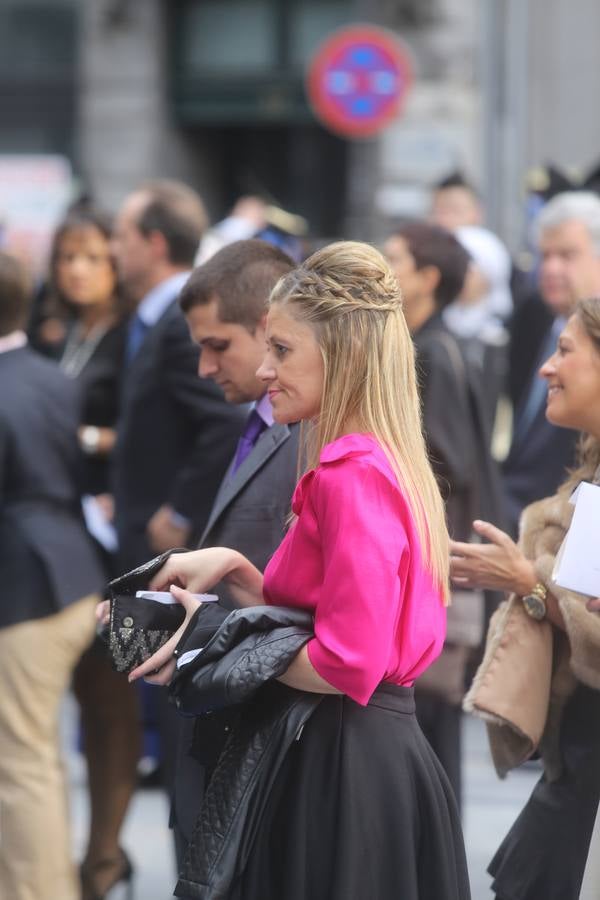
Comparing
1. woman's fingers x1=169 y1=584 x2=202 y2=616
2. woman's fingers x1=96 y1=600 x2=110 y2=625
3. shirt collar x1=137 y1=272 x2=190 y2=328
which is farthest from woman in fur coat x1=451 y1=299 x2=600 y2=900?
shirt collar x1=137 y1=272 x2=190 y2=328

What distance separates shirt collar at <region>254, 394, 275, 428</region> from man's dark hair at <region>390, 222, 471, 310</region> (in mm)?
1807

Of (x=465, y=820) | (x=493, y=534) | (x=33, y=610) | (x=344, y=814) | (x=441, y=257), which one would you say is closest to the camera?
(x=344, y=814)

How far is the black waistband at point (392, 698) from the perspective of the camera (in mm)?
3178

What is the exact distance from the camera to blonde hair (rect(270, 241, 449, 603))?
10.3ft

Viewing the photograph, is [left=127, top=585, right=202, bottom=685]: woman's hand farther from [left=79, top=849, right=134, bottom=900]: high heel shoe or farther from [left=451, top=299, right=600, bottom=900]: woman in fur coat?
[left=79, top=849, right=134, bottom=900]: high heel shoe

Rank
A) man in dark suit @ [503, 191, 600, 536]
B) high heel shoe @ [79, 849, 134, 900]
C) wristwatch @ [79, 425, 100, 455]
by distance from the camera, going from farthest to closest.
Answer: wristwatch @ [79, 425, 100, 455] < man in dark suit @ [503, 191, 600, 536] < high heel shoe @ [79, 849, 134, 900]

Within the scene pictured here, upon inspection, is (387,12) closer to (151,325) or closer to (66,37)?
(66,37)

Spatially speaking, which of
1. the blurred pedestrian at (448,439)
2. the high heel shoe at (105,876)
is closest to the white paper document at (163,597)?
the blurred pedestrian at (448,439)

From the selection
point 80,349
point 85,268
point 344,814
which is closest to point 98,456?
point 80,349

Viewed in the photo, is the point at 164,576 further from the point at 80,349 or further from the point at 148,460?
the point at 80,349

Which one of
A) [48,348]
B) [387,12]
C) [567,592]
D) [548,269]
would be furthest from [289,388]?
[387,12]

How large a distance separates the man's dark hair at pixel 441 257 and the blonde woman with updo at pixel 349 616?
2.29 metres

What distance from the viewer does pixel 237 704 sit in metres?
3.19

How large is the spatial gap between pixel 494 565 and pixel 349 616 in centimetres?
75
